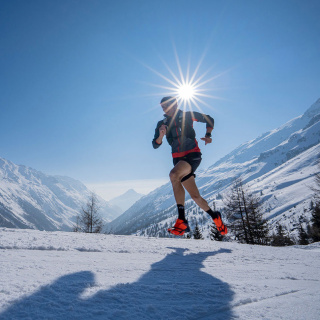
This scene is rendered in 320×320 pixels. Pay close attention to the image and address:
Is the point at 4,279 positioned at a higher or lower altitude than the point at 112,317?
higher

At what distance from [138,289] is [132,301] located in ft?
0.58

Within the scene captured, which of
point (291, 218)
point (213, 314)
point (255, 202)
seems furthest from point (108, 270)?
point (291, 218)

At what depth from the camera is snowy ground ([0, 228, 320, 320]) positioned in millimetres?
853

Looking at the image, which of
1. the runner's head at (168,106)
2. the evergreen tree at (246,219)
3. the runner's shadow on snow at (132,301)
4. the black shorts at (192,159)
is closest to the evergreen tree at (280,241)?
the evergreen tree at (246,219)

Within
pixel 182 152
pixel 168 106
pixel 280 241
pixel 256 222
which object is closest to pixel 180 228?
pixel 182 152

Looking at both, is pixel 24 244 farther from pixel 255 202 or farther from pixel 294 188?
pixel 294 188

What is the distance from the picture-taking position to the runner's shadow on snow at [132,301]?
0.81m

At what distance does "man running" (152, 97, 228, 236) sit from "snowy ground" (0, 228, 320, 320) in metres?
1.85

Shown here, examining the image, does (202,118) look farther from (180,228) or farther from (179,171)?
(180,228)

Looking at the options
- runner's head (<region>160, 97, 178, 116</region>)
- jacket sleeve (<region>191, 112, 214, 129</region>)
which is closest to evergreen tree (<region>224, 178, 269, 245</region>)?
jacket sleeve (<region>191, 112, 214, 129</region>)

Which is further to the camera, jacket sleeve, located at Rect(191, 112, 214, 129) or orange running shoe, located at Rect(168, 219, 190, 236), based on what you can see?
jacket sleeve, located at Rect(191, 112, 214, 129)

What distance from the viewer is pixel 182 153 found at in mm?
3848

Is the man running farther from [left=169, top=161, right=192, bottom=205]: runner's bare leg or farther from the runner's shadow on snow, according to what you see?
the runner's shadow on snow

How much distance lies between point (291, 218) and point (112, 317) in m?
162
